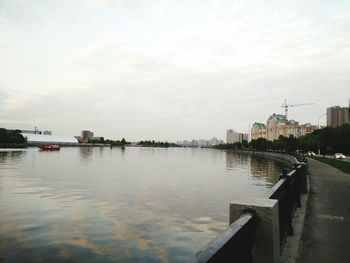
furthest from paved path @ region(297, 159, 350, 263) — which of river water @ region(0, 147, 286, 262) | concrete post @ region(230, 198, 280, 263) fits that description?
river water @ region(0, 147, 286, 262)

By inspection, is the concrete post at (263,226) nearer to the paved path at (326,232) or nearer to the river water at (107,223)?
the paved path at (326,232)

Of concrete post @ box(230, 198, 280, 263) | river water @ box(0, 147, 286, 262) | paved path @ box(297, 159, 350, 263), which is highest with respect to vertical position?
concrete post @ box(230, 198, 280, 263)

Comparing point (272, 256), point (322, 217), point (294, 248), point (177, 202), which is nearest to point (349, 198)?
point (322, 217)

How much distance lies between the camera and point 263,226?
16.1ft

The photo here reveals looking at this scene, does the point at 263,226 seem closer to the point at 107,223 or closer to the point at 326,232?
the point at 326,232

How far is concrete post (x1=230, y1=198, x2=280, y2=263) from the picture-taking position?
16.0 ft

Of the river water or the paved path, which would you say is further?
the river water

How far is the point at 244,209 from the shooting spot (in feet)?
16.0

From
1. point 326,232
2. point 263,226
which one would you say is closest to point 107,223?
point 326,232

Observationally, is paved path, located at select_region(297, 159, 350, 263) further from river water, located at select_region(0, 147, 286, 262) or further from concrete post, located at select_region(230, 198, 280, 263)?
river water, located at select_region(0, 147, 286, 262)

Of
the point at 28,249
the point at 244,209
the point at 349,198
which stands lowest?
the point at 28,249

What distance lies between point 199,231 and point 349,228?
6957 millimetres

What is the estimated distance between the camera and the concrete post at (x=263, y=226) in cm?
486

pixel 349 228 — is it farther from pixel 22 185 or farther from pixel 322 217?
pixel 22 185
